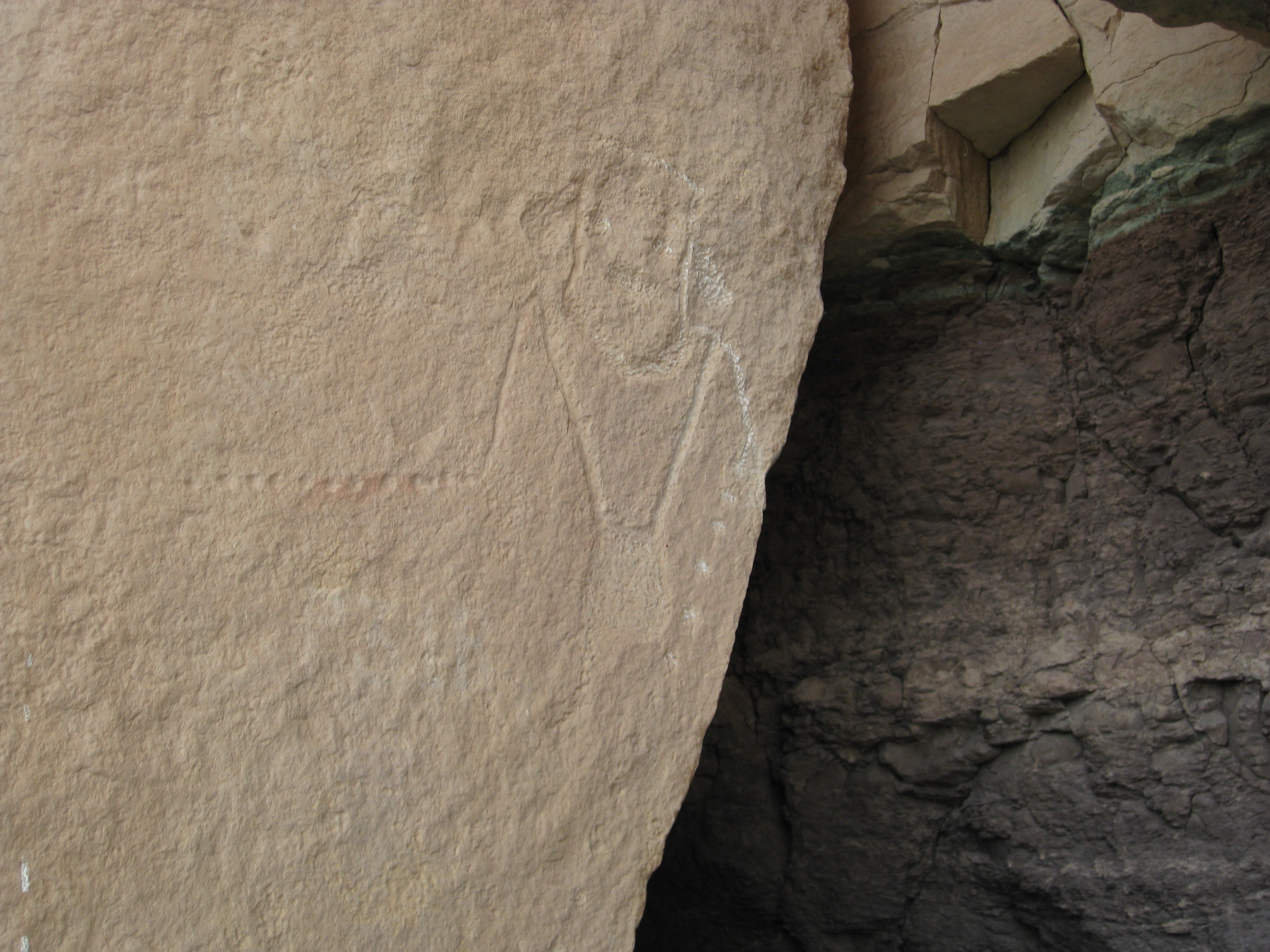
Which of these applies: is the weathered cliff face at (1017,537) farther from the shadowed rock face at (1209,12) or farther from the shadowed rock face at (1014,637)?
the shadowed rock face at (1209,12)

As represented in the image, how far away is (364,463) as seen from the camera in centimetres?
133

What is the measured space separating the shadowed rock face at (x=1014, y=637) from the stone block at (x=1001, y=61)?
31cm

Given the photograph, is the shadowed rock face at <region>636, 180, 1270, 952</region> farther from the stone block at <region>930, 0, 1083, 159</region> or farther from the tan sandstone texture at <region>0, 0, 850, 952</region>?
the tan sandstone texture at <region>0, 0, 850, 952</region>

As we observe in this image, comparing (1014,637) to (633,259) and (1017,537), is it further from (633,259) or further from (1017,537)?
(633,259)

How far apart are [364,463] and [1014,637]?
127 cm

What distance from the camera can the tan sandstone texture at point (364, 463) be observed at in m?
1.17

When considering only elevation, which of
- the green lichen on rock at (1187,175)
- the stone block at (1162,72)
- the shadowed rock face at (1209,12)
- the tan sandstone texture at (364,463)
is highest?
the stone block at (1162,72)

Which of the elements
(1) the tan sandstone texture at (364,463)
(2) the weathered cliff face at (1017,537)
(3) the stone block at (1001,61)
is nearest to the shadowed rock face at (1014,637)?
(2) the weathered cliff face at (1017,537)

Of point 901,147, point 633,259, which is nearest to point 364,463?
point 633,259

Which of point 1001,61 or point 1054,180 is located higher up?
point 1001,61

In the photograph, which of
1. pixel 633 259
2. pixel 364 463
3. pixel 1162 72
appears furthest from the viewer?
pixel 1162 72

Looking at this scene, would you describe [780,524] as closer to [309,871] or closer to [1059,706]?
[1059,706]

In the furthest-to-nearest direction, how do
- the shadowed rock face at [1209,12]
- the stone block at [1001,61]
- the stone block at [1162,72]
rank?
the stone block at [1001,61]
the stone block at [1162,72]
the shadowed rock face at [1209,12]

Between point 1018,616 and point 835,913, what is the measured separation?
701 mm
